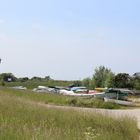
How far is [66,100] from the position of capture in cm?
4375

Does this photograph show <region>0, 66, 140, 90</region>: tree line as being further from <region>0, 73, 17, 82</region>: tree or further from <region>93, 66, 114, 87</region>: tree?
<region>0, 73, 17, 82</region>: tree

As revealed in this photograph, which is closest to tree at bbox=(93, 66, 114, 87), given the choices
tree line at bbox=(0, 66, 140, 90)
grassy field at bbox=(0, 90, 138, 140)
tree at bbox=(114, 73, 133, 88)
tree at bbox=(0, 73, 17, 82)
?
tree line at bbox=(0, 66, 140, 90)

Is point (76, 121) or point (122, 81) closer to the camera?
point (76, 121)

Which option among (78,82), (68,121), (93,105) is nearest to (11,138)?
(68,121)

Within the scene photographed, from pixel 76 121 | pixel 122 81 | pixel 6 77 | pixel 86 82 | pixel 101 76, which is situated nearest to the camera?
pixel 76 121

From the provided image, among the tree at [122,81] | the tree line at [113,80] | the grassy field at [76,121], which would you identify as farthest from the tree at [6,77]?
the grassy field at [76,121]

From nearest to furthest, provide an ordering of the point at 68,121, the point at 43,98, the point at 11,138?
the point at 11,138 < the point at 68,121 < the point at 43,98

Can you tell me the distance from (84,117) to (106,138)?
5160 millimetres

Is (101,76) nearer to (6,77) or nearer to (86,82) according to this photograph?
(86,82)

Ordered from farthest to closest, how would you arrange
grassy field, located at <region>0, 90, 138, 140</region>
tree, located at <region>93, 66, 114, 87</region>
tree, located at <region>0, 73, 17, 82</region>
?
tree, located at <region>0, 73, 17, 82</region>, tree, located at <region>93, 66, 114, 87</region>, grassy field, located at <region>0, 90, 138, 140</region>

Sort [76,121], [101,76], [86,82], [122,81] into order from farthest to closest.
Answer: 1. [86,82]
2. [101,76]
3. [122,81]
4. [76,121]

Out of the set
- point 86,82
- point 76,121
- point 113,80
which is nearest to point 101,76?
point 86,82

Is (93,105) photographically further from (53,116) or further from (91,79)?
(91,79)

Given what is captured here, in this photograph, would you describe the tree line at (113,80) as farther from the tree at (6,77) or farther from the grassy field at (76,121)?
the grassy field at (76,121)
